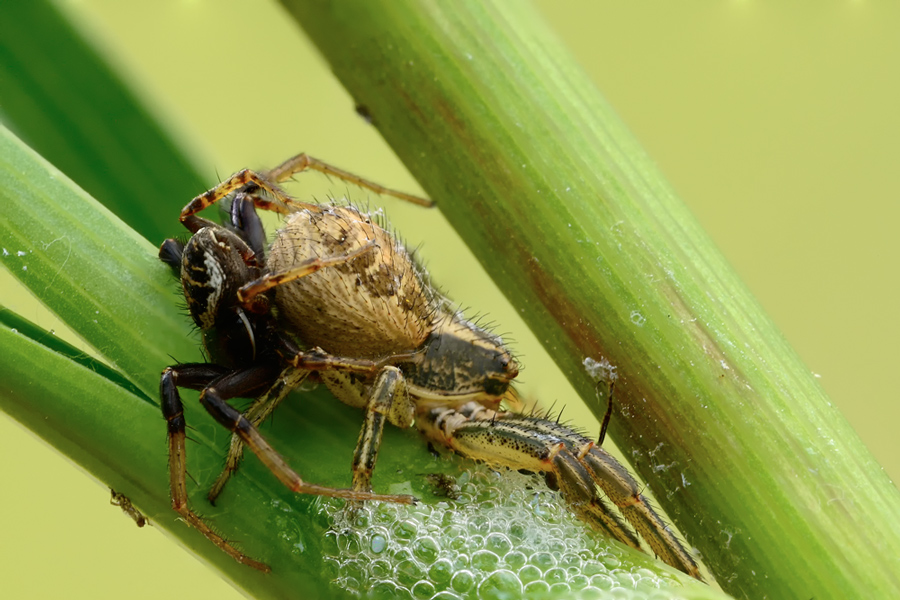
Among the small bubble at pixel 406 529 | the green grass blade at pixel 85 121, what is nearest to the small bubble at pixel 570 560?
the small bubble at pixel 406 529

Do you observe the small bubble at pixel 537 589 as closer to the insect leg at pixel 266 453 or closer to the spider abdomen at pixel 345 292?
the insect leg at pixel 266 453

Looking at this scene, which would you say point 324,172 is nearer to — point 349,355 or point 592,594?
point 349,355

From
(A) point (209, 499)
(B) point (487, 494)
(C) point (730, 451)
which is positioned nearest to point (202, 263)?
(A) point (209, 499)

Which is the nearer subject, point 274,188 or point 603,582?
point 603,582

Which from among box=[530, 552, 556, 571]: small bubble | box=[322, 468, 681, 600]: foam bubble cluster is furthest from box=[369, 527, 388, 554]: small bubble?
box=[530, 552, 556, 571]: small bubble

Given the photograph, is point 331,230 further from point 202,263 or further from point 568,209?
point 568,209

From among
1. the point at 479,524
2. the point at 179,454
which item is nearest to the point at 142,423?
the point at 179,454
